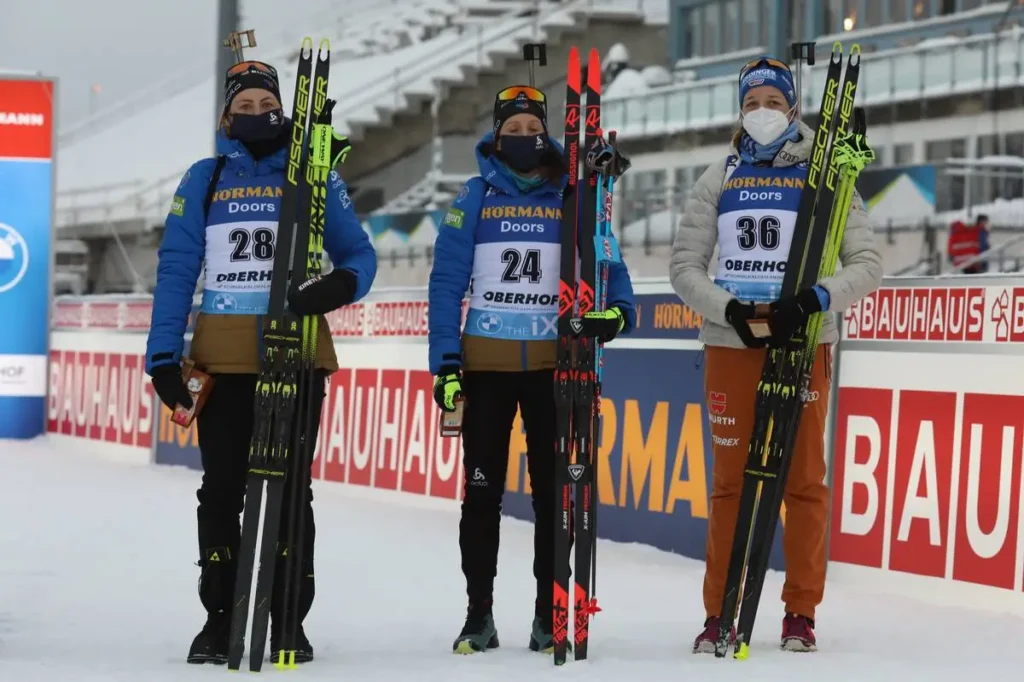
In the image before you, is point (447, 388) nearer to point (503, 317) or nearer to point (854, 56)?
point (503, 317)

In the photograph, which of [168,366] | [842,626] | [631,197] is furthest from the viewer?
[631,197]

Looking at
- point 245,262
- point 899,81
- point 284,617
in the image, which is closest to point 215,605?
point 284,617

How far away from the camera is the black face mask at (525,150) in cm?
565

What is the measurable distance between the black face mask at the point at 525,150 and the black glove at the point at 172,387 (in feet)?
3.91

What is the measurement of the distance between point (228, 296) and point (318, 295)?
35 centimetres

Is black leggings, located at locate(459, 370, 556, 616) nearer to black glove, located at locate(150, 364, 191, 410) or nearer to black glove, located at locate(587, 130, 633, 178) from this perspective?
black glove, located at locate(587, 130, 633, 178)

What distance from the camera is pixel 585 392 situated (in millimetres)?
5602

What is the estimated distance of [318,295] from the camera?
5340 millimetres

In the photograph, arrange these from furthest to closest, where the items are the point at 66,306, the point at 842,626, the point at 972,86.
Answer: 1. the point at 972,86
2. the point at 66,306
3. the point at 842,626

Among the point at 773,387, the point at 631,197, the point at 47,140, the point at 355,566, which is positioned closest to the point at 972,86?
the point at 631,197

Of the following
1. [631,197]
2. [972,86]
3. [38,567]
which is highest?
[972,86]

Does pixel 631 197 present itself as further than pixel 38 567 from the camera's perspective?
Yes

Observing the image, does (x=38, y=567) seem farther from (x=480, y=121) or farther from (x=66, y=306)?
(x=480, y=121)

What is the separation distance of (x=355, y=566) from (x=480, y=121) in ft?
85.9
